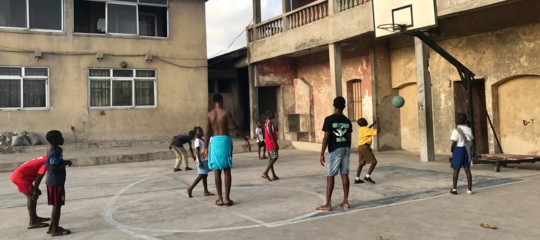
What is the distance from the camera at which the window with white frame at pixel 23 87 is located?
15617mm

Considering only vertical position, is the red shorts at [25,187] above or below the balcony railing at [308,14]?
below

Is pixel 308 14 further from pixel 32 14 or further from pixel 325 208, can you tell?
pixel 325 208

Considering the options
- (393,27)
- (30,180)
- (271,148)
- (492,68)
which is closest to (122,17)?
(271,148)

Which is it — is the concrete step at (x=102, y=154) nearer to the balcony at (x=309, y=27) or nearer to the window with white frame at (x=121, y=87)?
the window with white frame at (x=121, y=87)

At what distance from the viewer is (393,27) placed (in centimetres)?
1117

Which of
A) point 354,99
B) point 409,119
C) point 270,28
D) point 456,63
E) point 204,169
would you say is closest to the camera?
point 204,169

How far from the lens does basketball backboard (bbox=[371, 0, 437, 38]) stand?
10.6 meters

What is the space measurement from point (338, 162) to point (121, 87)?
13.3 meters

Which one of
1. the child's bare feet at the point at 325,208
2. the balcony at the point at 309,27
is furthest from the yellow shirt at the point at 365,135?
the balcony at the point at 309,27

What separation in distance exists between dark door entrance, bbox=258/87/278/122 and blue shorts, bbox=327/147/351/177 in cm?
1428

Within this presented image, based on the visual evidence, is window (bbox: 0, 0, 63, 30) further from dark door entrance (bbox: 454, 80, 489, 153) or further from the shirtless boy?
dark door entrance (bbox: 454, 80, 489, 153)

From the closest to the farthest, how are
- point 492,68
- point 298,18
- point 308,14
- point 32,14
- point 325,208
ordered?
point 325,208 → point 492,68 → point 308,14 → point 32,14 → point 298,18

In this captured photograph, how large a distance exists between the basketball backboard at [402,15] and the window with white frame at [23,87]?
12136mm

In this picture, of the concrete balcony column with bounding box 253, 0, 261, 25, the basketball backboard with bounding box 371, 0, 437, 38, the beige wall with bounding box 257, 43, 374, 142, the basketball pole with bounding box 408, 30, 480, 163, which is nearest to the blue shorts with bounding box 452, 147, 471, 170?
the basketball pole with bounding box 408, 30, 480, 163
